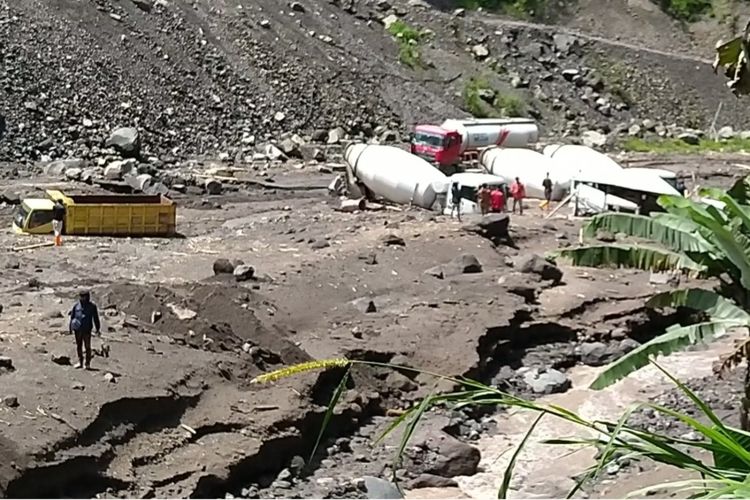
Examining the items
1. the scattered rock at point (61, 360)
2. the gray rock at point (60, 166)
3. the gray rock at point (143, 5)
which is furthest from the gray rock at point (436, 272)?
the gray rock at point (143, 5)

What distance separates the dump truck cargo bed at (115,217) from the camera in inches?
1129

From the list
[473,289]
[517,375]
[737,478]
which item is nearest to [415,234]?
[473,289]

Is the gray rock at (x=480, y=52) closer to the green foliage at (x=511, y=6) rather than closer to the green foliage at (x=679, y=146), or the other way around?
the green foliage at (x=511, y=6)

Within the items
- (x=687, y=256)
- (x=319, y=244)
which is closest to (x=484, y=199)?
(x=319, y=244)

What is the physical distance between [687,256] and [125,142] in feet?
94.7

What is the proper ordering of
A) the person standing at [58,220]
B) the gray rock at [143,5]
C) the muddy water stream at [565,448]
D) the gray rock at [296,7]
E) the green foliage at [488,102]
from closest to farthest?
1. the muddy water stream at [565,448]
2. the person standing at [58,220]
3. the gray rock at [143,5]
4. the green foliage at [488,102]
5. the gray rock at [296,7]

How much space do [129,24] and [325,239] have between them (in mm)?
19917

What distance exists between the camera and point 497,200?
3394 centimetres

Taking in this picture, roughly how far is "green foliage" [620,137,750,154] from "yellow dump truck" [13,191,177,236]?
2681 cm

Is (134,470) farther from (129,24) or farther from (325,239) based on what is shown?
(129,24)

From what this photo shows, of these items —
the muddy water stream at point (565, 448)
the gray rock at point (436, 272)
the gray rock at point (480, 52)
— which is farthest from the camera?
the gray rock at point (480, 52)

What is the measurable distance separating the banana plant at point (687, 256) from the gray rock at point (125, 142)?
27.4 m

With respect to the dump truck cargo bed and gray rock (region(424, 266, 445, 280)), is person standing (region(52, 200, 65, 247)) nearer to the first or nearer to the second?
the dump truck cargo bed

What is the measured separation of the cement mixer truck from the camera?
39.7m
